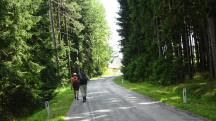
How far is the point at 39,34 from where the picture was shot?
2777 centimetres

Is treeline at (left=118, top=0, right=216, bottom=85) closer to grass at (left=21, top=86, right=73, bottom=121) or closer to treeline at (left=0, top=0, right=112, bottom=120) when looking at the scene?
treeline at (left=0, top=0, right=112, bottom=120)

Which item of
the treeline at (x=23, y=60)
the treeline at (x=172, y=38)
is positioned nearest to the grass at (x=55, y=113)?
the treeline at (x=23, y=60)

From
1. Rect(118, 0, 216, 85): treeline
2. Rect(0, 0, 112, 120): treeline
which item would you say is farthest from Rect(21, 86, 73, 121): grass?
Rect(118, 0, 216, 85): treeline

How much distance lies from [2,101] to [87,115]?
856cm

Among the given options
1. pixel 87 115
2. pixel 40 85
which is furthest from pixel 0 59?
pixel 87 115

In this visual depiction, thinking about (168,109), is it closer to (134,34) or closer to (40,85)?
(40,85)

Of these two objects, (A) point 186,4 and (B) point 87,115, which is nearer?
(B) point 87,115

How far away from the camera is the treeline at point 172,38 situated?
2417 centimetres

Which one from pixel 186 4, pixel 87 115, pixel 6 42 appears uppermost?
pixel 186 4

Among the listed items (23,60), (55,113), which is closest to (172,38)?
(23,60)

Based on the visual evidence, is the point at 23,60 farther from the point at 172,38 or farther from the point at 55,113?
the point at 172,38

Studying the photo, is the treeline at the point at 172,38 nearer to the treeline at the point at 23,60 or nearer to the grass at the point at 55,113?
the treeline at the point at 23,60

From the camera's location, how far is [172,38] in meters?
36.6

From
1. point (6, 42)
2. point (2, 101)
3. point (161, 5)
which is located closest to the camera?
point (6, 42)
